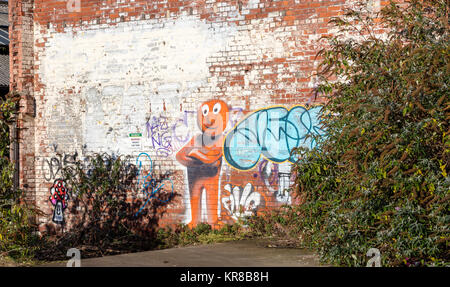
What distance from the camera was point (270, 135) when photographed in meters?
9.10

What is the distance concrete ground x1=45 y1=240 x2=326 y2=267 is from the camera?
6699mm

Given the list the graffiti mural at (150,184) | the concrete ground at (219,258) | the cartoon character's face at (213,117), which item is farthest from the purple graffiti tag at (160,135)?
the concrete ground at (219,258)

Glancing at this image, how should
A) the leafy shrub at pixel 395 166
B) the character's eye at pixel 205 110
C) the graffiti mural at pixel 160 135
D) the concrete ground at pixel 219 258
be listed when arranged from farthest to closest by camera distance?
the graffiti mural at pixel 160 135
the character's eye at pixel 205 110
the concrete ground at pixel 219 258
the leafy shrub at pixel 395 166

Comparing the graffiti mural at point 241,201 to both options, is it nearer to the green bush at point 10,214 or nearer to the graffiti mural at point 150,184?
the graffiti mural at point 150,184

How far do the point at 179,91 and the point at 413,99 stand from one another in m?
5.08

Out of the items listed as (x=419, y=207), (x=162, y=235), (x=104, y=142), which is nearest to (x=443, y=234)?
(x=419, y=207)

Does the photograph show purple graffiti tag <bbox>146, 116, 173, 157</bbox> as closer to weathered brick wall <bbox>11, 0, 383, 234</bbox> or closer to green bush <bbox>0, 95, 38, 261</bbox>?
weathered brick wall <bbox>11, 0, 383, 234</bbox>

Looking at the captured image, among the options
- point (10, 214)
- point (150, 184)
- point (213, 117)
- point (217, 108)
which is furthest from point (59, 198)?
point (217, 108)

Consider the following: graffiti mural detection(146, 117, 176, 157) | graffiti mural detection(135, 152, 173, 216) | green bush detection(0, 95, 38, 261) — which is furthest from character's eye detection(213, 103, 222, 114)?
green bush detection(0, 95, 38, 261)

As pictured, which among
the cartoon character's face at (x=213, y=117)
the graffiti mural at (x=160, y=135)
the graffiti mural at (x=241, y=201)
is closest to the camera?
the graffiti mural at (x=241, y=201)

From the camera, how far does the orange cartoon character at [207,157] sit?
949 cm

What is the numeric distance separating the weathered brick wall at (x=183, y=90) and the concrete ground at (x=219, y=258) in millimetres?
1433

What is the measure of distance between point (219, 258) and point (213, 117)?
3080mm

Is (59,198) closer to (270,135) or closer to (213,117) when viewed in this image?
(213,117)
